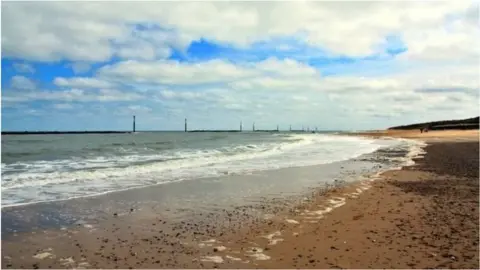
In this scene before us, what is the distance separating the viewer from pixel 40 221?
955 cm

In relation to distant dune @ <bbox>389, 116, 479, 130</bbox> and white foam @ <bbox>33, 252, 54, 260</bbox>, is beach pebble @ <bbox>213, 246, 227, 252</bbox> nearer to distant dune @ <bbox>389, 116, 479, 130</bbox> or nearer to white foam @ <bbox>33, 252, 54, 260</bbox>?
white foam @ <bbox>33, 252, 54, 260</bbox>

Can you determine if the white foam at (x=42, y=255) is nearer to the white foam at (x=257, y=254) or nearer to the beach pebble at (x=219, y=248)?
the beach pebble at (x=219, y=248)

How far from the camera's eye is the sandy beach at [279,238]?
21.7 feet

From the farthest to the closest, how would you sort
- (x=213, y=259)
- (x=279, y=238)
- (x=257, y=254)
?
(x=279, y=238) < (x=257, y=254) < (x=213, y=259)

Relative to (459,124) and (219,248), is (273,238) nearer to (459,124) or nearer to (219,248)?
(219,248)

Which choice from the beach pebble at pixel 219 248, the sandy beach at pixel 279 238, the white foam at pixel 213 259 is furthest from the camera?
the beach pebble at pixel 219 248

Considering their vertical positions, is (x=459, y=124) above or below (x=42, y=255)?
above

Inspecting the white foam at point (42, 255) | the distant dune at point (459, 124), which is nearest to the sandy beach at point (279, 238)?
the white foam at point (42, 255)

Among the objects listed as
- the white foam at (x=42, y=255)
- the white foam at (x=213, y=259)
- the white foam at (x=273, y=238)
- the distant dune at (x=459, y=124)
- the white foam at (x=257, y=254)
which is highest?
the distant dune at (x=459, y=124)

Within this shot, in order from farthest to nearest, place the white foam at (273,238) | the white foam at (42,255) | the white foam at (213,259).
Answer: the white foam at (273,238) → the white foam at (42,255) → the white foam at (213,259)

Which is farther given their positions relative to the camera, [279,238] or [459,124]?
[459,124]

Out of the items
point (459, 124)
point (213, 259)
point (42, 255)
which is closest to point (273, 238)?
point (213, 259)

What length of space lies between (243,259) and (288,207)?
4.50 m

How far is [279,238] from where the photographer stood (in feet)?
26.1
